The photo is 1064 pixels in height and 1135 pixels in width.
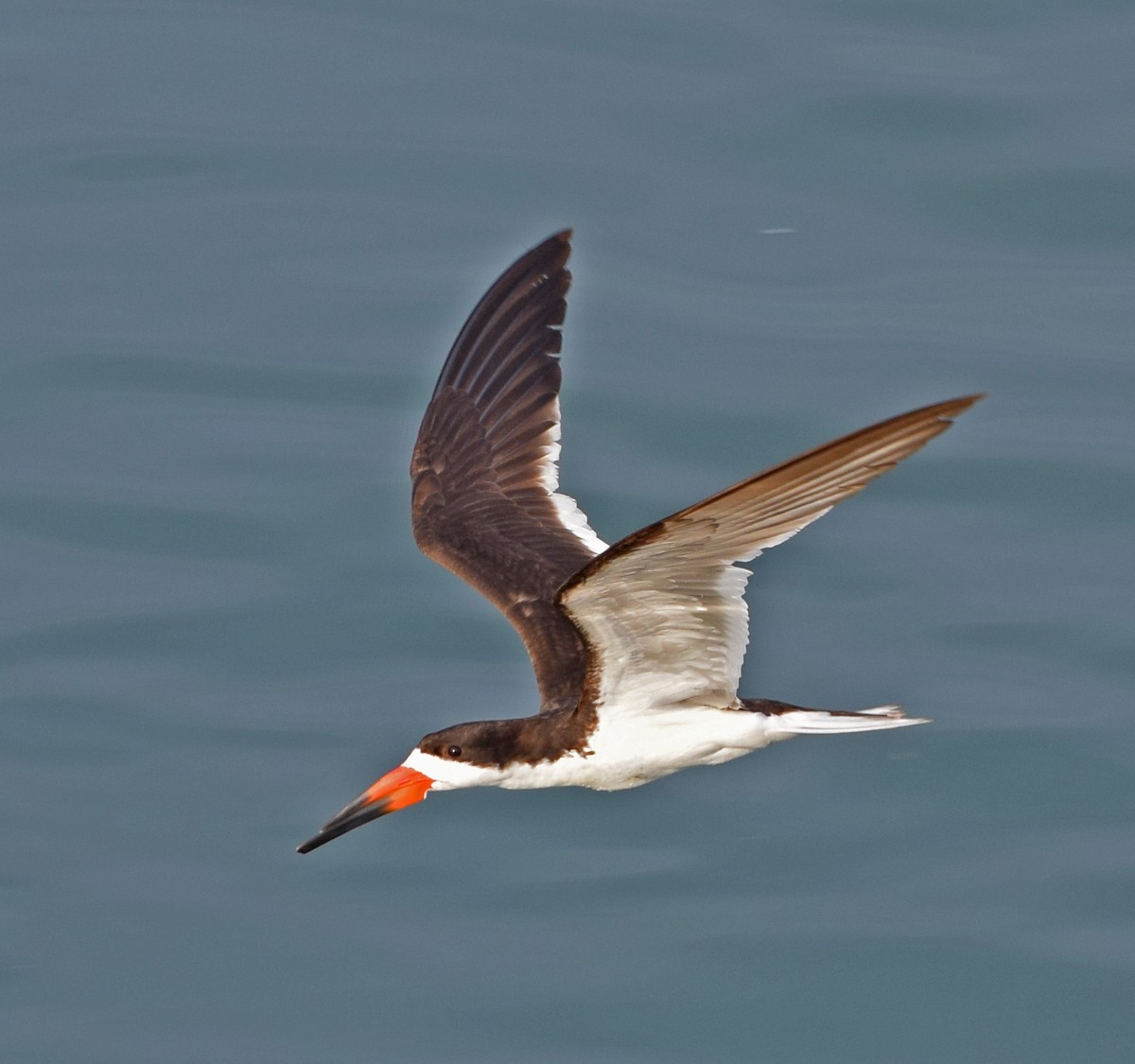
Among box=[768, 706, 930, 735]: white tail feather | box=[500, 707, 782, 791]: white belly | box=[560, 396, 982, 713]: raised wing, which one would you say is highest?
box=[560, 396, 982, 713]: raised wing

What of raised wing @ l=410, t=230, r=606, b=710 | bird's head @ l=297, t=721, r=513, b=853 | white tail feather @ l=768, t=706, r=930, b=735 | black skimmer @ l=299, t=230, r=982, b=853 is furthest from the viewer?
raised wing @ l=410, t=230, r=606, b=710

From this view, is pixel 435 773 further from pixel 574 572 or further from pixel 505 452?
pixel 505 452

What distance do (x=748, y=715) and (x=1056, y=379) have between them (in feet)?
11.4

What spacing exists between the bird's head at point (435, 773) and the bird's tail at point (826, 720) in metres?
0.89

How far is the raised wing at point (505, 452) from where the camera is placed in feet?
28.5

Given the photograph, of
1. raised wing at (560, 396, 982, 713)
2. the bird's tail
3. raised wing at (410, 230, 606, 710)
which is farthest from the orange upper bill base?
the bird's tail

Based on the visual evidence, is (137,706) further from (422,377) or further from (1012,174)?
(1012,174)

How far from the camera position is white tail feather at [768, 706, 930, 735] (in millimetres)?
7270

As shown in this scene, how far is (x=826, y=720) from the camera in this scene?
7316 millimetres

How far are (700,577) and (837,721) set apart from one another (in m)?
0.84

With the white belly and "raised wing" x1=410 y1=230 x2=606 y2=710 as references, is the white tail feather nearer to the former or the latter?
the white belly

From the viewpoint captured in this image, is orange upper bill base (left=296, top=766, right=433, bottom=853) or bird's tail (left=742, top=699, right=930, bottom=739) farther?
orange upper bill base (left=296, top=766, right=433, bottom=853)

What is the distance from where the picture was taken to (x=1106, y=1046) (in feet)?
23.4

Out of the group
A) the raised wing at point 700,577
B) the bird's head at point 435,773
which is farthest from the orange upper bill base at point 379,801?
the raised wing at point 700,577
